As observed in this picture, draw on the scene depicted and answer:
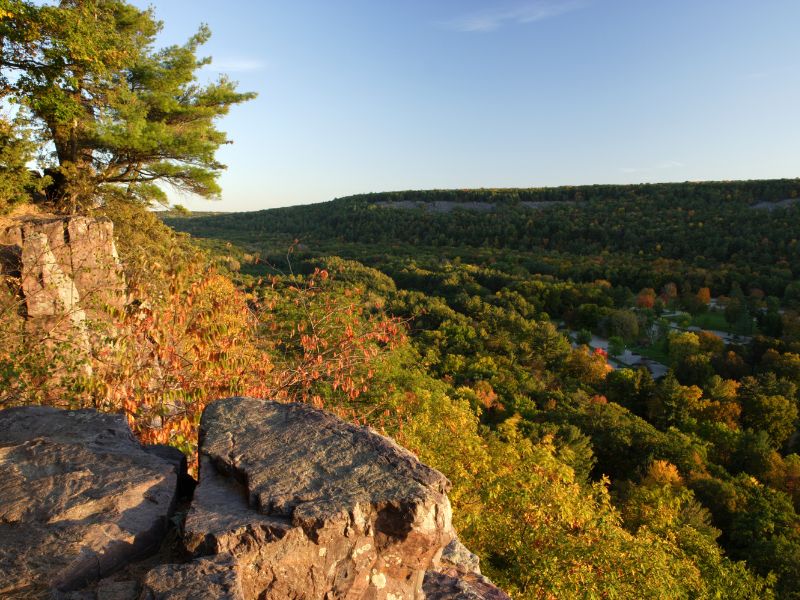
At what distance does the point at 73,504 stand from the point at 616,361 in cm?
5453

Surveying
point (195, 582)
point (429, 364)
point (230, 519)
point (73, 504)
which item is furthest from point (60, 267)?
point (429, 364)

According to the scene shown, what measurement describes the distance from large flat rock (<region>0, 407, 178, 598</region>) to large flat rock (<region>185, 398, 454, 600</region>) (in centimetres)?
42

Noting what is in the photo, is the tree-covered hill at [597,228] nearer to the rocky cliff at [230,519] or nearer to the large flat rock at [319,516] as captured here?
the rocky cliff at [230,519]

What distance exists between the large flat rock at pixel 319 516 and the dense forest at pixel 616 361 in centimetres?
654

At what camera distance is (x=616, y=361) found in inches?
2020

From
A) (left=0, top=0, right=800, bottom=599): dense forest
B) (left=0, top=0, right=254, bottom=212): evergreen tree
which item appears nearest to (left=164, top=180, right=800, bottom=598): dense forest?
(left=0, top=0, right=800, bottom=599): dense forest

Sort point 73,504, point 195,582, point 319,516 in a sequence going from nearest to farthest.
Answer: point 195,582
point 319,516
point 73,504

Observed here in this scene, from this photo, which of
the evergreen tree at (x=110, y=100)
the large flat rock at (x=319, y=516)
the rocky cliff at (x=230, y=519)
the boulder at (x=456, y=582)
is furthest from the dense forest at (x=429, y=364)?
the boulder at (x=456, y=582)

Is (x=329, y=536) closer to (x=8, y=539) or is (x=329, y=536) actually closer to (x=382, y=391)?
(x=8, y=539)

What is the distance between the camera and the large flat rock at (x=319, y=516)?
120 inches

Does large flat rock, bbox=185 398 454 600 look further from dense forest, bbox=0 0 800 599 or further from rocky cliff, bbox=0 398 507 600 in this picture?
dense forest, bbox=0 0 800 599

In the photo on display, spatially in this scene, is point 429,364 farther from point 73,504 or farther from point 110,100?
point 73,504

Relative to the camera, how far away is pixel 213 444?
400 centimetres

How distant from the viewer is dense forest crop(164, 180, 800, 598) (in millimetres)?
12781
